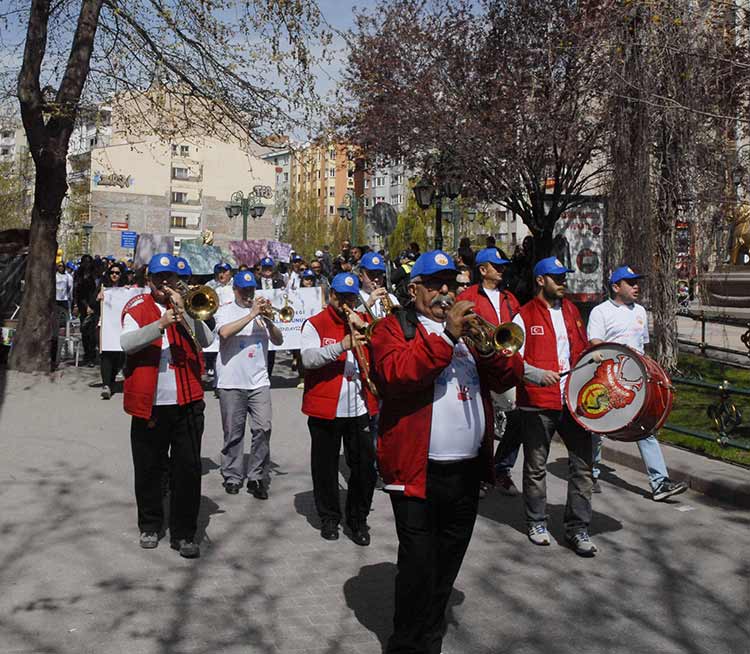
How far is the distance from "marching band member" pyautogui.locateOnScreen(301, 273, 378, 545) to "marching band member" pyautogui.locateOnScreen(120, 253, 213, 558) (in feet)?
2.91

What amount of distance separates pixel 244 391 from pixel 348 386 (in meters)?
1.40

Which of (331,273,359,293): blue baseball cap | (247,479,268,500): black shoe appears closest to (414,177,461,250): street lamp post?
(247,479,268,500): black shoe

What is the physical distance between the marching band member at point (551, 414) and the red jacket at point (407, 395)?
2.02m

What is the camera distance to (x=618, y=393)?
21.0ft

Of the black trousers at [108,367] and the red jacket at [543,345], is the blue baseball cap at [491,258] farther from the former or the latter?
the black trousers at [108,367]

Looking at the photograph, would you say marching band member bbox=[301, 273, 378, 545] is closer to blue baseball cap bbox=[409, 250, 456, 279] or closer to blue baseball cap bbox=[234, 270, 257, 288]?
blue baseball cap bbox=[234, 270, 257, 288]

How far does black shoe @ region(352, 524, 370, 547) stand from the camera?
22.0ft

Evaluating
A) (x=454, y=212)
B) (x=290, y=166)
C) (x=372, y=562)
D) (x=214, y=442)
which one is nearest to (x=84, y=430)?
(x=214, y=442)

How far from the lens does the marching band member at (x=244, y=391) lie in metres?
7.99

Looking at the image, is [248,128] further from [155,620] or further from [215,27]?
[155,620]

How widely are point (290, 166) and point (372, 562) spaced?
130 m

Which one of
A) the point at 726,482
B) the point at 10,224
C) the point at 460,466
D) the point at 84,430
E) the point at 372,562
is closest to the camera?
the point at 460,466

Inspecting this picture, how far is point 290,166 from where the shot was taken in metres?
134

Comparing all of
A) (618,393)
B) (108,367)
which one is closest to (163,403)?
(618,393)
